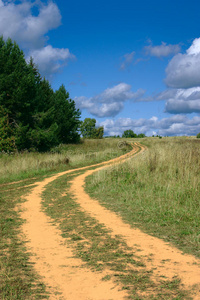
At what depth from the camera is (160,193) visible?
10281mm

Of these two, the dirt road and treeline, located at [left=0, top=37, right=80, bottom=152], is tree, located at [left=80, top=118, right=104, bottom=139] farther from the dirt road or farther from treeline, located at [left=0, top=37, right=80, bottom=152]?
the dirt road

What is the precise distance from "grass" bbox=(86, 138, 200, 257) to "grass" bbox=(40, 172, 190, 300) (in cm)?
124

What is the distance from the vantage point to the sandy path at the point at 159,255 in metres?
4.36

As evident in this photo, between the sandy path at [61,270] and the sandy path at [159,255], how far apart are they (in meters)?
0.99

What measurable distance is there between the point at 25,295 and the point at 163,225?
4.47m

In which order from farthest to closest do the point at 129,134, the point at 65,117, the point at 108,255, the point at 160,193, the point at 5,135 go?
the point at 129,134 < the point at 65,117 < the point at 5,135 < the point at 160,193 < the point at 108,255

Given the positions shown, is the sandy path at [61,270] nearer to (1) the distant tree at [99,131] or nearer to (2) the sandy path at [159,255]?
(2) the sandy path at [159,255]

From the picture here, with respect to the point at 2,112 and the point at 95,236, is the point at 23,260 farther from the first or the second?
the point at 2,112

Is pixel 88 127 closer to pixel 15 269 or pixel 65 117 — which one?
pixel 65 117

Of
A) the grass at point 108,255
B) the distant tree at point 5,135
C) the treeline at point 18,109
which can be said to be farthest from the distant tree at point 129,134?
the grass at point 108,255

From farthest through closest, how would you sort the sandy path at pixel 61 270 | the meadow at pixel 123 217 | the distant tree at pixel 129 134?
1. the distant tree at pixel 129 134
2. the meadow at pixel 123 217
3. the sandy path at pixel 61 270

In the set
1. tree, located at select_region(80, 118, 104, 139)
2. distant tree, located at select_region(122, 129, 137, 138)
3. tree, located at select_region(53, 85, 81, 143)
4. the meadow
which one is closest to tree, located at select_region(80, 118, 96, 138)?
tree, located at select_region(80, 118, 104, 139)

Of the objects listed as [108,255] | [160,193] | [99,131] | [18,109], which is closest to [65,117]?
[18,109]

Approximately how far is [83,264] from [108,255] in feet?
1.99
